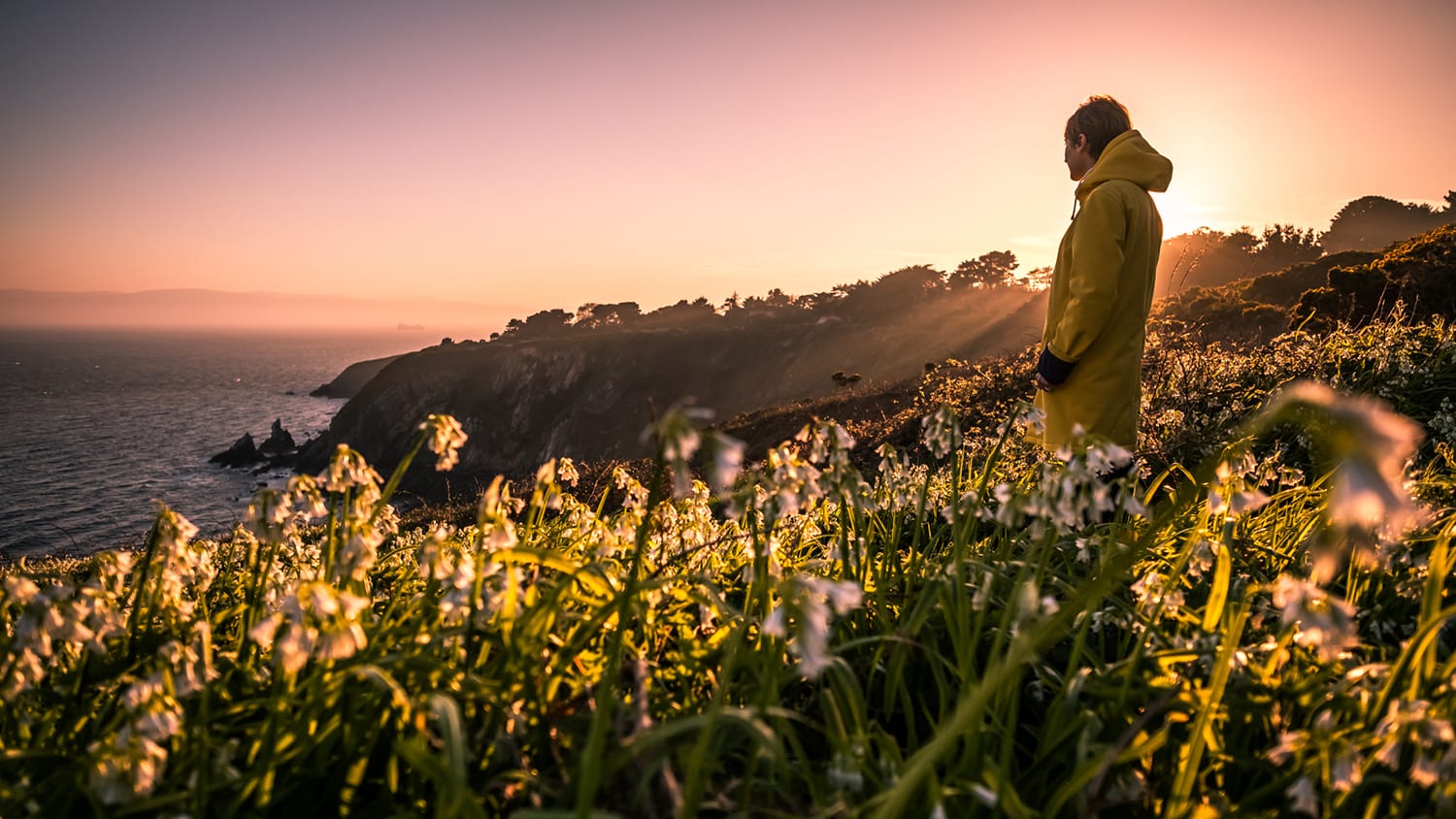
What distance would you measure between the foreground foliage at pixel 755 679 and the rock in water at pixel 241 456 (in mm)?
75290

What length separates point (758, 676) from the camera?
6.36 ft

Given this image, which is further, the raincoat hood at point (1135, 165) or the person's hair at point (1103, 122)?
→ the person's hair at point (1103, 122)

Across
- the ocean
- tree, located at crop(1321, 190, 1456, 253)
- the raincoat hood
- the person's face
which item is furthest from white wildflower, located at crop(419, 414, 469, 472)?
tree, located at crop(1321, 190, 1456, 253)

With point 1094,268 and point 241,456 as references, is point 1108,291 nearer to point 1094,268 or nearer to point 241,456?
point 1094,268

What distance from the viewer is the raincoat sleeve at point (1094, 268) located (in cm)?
408

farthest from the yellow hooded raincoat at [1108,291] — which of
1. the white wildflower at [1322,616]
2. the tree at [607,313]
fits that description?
the tree at [607,313]

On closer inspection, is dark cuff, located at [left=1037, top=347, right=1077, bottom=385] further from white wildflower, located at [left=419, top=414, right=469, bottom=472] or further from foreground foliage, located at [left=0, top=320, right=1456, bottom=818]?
white wildflower, located at [left=419, top=414, right=469, bottom=472]

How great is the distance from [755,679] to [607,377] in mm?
71006

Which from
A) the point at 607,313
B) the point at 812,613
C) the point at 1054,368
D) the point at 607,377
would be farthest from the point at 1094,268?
the point at 607,313

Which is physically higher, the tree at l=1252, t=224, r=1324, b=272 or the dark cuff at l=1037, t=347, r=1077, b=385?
the tree at l=1252, t=224, r=1324, b=272

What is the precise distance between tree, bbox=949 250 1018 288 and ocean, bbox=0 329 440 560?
65300 mm

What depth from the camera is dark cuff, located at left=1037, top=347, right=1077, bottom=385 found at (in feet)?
14.4

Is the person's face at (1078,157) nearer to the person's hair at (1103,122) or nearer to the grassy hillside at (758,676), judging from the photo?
the person's hair at (1103,122)

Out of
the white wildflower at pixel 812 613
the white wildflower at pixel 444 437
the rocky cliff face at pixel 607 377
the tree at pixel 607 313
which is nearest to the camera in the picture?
the white wildflower at pixel 812 613
